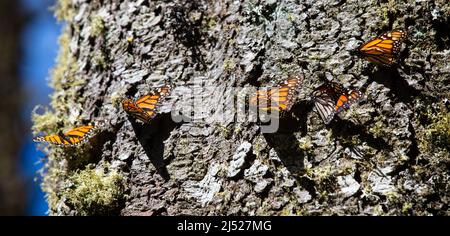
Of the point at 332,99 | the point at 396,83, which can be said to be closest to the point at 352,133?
the point at 332,99

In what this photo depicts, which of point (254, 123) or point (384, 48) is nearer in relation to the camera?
point (384, 48)

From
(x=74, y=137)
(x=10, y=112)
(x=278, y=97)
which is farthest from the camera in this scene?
(x=10, y=112)

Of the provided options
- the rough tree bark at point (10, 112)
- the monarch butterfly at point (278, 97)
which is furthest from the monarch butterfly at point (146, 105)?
the rough tree bark at point (10, 112)

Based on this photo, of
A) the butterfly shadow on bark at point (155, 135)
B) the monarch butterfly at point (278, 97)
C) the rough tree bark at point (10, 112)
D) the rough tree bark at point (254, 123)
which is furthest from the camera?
the rough tree bark at point (10, 112)

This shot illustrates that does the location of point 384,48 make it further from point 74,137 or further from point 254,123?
point 74,137

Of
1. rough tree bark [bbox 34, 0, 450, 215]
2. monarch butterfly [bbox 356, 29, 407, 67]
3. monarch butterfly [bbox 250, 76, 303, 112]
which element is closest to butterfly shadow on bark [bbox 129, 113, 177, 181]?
rough tree bark [bbox 34, 0, 450, 215]

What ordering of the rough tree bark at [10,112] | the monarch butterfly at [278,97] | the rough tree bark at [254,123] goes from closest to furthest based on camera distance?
the rough tree bark at [254,123] < the monarch butterfly at [278,97] < the rough tree bark at [10,112]

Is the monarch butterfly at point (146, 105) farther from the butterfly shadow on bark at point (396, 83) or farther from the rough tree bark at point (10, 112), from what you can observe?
the rough tree bark at point (10, 112)

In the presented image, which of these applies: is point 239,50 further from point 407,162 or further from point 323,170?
point 407,162
